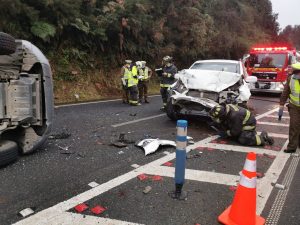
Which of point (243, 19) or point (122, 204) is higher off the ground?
point (243, 19)

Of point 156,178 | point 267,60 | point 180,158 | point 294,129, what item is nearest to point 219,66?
point 294,129

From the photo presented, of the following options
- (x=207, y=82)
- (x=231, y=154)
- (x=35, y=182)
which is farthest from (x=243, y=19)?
(x=35, y=182)

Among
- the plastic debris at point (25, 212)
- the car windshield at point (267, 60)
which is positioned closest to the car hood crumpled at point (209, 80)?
the plastic debris at point (25, 212)

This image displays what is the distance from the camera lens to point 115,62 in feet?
49.8

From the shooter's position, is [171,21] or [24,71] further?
[171,21]

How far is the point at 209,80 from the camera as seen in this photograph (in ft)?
24.4

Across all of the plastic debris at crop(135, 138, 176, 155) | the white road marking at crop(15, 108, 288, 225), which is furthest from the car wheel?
the plastic debris at crop(135, 138, 176, 155)

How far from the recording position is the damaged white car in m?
7.18

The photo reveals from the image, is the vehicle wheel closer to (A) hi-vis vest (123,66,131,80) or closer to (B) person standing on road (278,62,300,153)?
(B) person standing on road (278,62,300,153)

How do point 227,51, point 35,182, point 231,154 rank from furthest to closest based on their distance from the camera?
point 227,51 → point 231,154 → point 35,182

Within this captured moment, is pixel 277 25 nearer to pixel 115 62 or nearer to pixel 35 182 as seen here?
pixel 115 62

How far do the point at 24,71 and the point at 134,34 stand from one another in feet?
35.5

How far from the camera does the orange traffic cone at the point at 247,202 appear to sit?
3162 millimetres

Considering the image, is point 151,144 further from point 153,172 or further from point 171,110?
point 171,110
